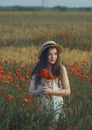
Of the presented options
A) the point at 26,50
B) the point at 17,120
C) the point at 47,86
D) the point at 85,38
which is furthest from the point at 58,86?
the point at 85,38

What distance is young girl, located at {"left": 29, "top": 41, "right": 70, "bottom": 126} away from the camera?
5170 mm

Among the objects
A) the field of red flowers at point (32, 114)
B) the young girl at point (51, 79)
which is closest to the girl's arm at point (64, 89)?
the young girl at point (51, 79)

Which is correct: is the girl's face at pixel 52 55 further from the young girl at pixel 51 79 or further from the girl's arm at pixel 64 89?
the girl's arm at pixel 64 89

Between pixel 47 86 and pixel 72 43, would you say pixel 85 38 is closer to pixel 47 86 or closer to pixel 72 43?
pixel 72 43

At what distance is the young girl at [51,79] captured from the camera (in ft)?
17.0

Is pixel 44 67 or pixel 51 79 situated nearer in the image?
pixel 51 79

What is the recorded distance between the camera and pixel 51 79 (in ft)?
16.8

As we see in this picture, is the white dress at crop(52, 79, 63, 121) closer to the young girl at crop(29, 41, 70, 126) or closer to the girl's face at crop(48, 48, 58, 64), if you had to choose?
the young girl at crop(29, 41, 70, 126)

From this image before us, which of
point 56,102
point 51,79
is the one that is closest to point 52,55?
point 51,79

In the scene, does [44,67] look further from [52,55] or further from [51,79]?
[51,79]

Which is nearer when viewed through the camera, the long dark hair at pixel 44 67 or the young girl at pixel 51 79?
the young girl at pixel 51 79

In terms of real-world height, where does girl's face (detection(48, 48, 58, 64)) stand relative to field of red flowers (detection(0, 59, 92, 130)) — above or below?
above

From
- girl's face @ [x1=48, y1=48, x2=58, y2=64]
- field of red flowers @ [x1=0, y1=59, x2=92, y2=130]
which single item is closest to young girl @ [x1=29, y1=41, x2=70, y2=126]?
girl's face @ [x1=48, y1=48, x2=58, y2=64]

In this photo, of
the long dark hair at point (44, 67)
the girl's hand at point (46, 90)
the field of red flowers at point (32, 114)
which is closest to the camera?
the field of red flowers at point (32, 114)
